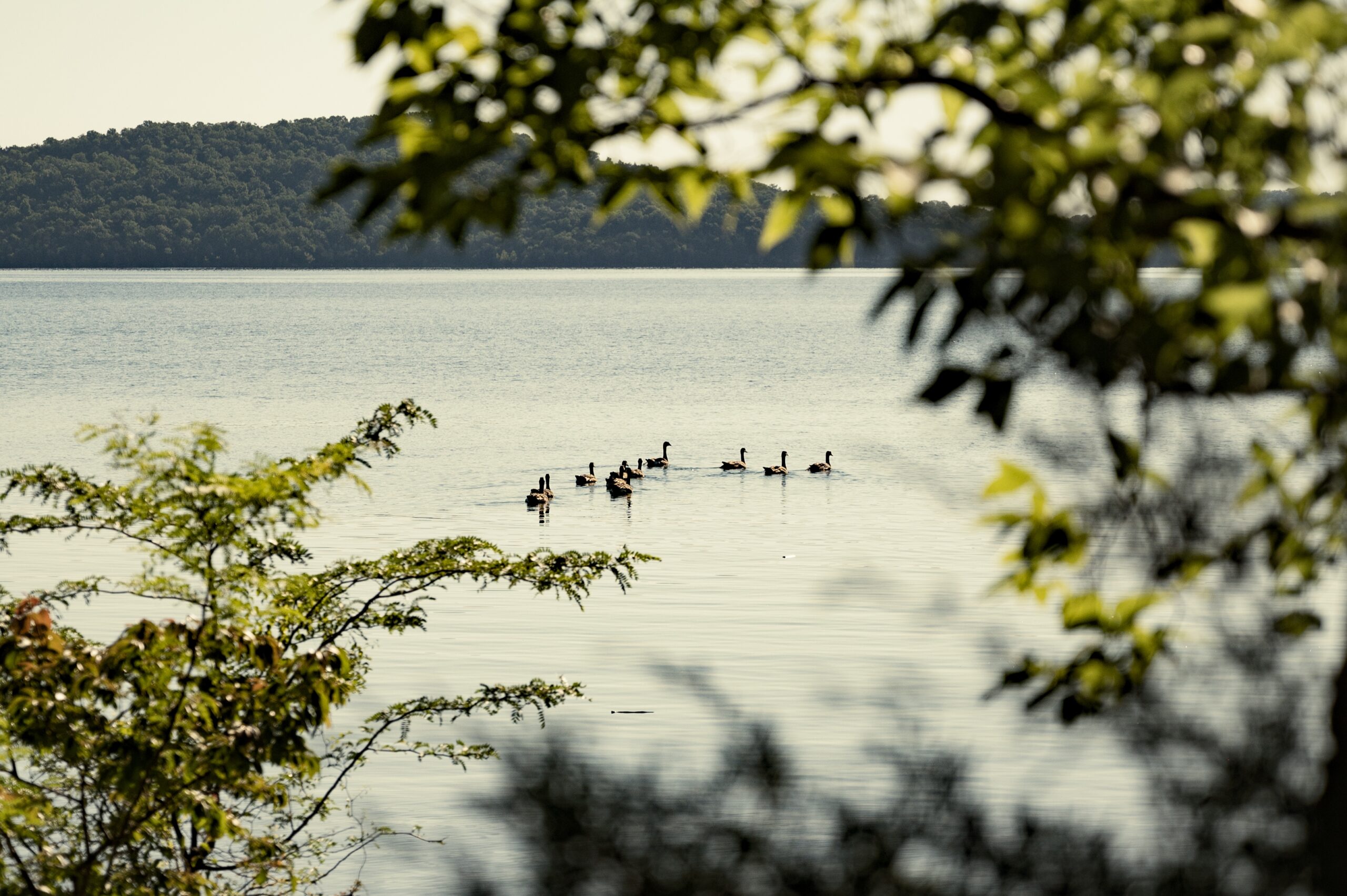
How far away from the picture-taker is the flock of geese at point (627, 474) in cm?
3616

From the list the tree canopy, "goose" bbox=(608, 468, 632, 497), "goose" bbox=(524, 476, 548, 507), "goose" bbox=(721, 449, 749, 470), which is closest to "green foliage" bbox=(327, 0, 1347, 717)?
the tree canopy

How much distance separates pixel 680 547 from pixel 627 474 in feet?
27.0

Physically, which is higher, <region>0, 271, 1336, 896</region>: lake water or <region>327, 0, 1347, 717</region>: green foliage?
<region>327, 0, 1347, 717</region>: green foliage

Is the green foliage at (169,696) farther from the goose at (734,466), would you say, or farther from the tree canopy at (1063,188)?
the goose at (734,466)

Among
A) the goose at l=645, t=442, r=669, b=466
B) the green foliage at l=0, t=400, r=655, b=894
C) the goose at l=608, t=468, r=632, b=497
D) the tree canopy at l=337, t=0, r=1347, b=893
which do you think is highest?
the tree canopy at l=337, t=0, r=1347, b=893

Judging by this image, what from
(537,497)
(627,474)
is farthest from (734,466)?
(537,497)

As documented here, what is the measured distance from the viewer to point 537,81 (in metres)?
3.16

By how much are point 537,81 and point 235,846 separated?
12.2 metres

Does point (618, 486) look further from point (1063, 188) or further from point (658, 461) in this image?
point (1063, 188)

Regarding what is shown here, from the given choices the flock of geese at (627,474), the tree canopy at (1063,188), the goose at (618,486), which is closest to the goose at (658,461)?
the flock of geese at (627,474)

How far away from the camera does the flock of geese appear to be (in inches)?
1423

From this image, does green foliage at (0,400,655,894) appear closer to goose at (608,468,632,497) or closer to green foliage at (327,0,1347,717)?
green foliage at (327,0,1347,717)

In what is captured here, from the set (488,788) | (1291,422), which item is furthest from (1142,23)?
(488,788)

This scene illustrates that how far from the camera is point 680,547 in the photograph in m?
30.4
